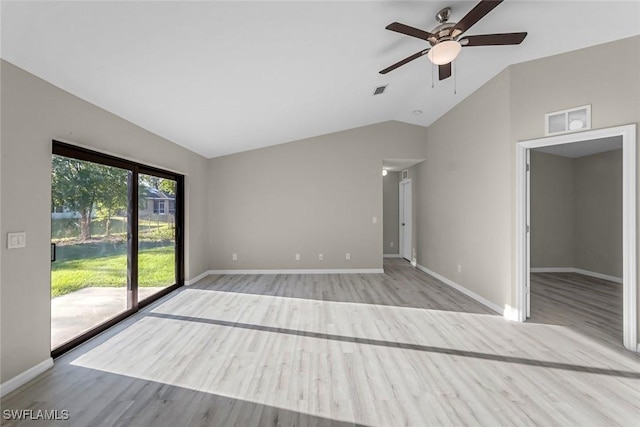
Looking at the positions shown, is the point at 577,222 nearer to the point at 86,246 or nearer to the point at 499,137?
the point at 499,137

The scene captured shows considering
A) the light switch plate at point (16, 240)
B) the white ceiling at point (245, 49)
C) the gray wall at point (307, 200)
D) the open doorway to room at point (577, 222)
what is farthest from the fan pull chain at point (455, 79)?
the light switch plate at point (16, 240)

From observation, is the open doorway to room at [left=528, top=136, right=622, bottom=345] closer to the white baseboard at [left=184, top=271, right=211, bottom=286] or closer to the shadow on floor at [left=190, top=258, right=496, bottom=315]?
the shadow on floor at [left=190, top=258, right=496, bottom=315]

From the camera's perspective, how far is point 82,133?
2.60m

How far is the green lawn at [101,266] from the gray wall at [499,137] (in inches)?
184

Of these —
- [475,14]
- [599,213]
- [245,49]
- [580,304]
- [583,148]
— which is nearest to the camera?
[475,14]

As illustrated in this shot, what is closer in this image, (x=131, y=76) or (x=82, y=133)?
(x=131, y=76)

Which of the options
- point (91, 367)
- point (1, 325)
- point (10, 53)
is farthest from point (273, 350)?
point (10, 53)

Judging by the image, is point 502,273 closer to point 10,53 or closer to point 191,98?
point 191,98

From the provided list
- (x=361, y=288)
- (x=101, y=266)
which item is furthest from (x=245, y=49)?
(x=361, y=288)

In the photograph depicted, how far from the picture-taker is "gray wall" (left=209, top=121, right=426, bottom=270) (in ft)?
18.5

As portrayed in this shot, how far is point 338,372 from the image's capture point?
217cm

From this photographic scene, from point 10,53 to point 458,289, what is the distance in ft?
18.2

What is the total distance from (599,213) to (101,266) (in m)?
8.44

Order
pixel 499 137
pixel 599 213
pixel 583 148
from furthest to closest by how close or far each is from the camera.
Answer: pixel 599 213
pixel 583 148
pixel 499 137
